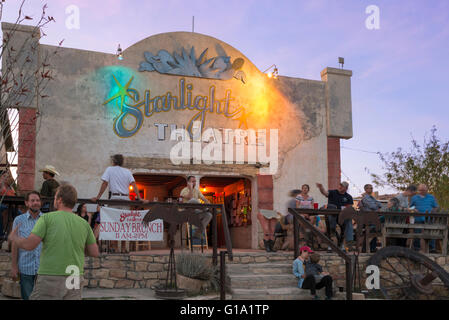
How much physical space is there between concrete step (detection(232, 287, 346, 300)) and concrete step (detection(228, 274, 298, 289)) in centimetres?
21

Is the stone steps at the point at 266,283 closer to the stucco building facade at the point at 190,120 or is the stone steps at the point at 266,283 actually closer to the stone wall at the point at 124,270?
the stone wall at the point at 124,270

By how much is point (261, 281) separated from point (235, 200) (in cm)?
673

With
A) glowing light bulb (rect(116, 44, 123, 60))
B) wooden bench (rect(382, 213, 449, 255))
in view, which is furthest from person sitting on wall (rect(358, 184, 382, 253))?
glowing light bulb (rect(116, 44, 123, 60))

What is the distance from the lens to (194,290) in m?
7.81

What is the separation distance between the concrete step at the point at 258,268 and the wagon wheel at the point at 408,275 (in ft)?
5.81

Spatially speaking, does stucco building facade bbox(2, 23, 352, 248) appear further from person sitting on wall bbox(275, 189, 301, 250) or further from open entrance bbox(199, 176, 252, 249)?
person sitting on wall bbox(275, 189, 301, 250)

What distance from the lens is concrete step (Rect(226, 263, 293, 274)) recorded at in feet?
27.9

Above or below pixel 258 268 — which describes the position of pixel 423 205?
above

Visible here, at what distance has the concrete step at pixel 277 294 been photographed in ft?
24.5

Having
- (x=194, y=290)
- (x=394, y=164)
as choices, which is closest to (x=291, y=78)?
(x=194, y=290)

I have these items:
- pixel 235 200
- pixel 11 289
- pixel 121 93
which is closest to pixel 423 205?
pixel 235 200

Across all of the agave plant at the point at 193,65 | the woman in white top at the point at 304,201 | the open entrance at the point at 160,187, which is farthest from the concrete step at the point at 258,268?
the open entrance at the point at 160,187

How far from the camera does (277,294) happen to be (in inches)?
299

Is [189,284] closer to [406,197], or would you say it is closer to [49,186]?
[49,186]
